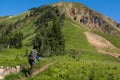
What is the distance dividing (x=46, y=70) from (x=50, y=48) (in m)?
76.0

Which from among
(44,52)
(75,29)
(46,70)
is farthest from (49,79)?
(75,29)

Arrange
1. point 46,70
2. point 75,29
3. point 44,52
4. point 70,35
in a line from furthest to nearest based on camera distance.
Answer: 1. point 75,29
2. point 70,35
3. point 44,52
4. point 46,70

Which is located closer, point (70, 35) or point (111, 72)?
point (111, 72)

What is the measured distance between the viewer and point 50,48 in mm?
111750

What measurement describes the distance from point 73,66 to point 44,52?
71.9m

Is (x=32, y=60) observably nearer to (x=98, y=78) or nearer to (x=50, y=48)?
(x=98, y=78)

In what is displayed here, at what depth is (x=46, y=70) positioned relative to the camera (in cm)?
3581

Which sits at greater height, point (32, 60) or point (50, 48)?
point (32, 60)

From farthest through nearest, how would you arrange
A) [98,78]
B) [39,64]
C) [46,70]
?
1. [39,64]
2. [46,70]
3. [98,78]

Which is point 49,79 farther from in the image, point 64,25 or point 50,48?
point 64,25

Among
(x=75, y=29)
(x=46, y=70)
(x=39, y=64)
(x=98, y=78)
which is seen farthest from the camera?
(x=75, y=29)

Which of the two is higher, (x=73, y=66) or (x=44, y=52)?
(x=73, y=66)

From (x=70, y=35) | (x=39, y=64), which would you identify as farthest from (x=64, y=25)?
(x=39, y=64)

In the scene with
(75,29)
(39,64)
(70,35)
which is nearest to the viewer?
(39,64)
